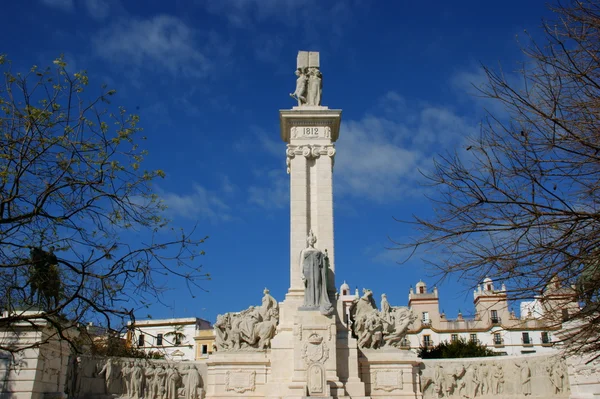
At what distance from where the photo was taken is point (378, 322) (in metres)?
17.1

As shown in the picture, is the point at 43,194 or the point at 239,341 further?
the point at 239,341

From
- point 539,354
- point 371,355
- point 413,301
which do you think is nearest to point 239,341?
point 371,355

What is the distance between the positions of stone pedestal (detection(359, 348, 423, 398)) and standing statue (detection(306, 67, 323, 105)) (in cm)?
840

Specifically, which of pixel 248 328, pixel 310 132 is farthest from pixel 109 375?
pixel 310 132

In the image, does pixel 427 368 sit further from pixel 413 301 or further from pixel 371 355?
pixel 413 301

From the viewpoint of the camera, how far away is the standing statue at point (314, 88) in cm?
2003

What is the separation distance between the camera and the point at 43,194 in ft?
27.2

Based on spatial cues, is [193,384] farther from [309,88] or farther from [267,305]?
[309,88]

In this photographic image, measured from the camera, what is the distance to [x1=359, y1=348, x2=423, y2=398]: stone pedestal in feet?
54.2

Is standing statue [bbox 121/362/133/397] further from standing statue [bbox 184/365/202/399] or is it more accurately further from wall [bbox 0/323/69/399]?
wall [bbox 0/323/69/399]

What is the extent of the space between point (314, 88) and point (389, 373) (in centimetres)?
955

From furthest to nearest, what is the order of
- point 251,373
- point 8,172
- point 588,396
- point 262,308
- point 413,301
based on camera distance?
point 413,301
point 262,308
point 251,373
point 588,396
point 8,172

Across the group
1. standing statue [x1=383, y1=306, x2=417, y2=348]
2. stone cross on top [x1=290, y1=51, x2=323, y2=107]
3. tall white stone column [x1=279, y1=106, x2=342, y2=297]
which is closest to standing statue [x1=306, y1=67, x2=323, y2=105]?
stone cross on top [x1=290, y1=51, x2=323, y2=107]

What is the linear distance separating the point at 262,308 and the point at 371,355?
344cm
